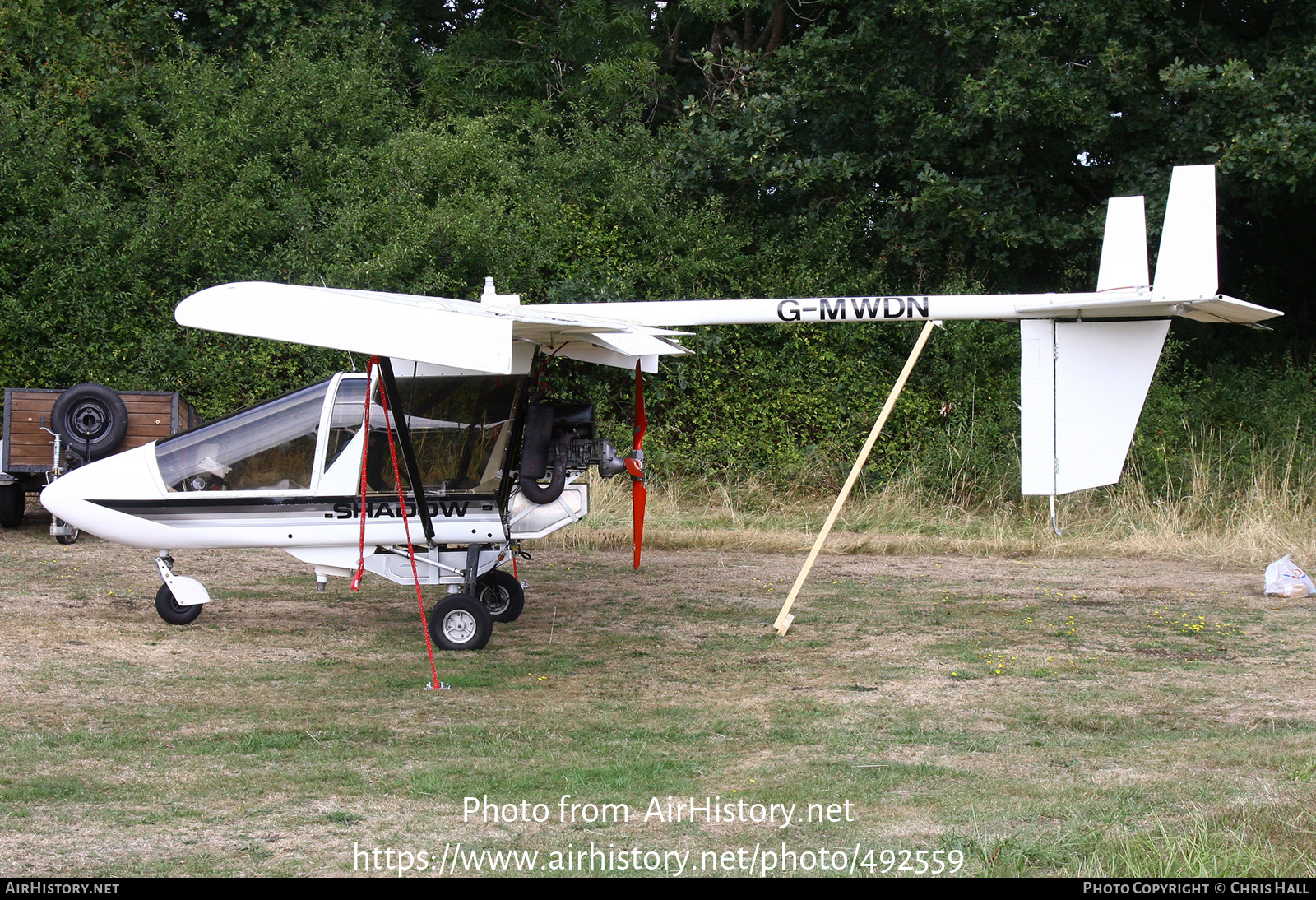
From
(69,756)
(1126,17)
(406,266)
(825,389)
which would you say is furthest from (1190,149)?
(69,756)

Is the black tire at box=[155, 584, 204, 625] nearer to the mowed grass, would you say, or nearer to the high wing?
the mowed grass

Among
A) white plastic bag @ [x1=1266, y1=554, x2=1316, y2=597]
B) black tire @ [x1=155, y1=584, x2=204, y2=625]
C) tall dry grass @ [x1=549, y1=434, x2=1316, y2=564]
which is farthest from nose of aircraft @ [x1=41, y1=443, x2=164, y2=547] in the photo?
white plastic bag @ [x1=1266, y1=554, x2=1316, y2=597]

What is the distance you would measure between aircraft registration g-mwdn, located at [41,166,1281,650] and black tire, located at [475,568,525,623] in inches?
27.4

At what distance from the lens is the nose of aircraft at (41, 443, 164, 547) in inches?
310

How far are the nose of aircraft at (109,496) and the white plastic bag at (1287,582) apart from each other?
940 centimetres

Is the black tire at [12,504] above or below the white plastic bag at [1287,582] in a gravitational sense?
above

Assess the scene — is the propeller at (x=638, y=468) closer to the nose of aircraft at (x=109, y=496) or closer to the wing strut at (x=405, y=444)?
the wing strut at (x=405, y=444)

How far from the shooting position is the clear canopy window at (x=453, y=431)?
7887 millimetres

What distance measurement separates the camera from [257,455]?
795 cm

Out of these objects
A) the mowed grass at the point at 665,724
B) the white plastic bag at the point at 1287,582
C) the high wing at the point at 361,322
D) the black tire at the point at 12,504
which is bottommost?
the mowed grass at the point at 665,724

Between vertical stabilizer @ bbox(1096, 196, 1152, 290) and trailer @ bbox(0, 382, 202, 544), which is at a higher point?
vertical stabilizer @ bbox(1096, 196, 1152, 290)

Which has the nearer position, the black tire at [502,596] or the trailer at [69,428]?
the black tire at [502,596]

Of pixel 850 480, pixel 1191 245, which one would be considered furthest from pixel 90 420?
pixel 1191 245

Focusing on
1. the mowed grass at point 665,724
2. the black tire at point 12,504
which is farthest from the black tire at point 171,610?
the black tire at point 12,504
